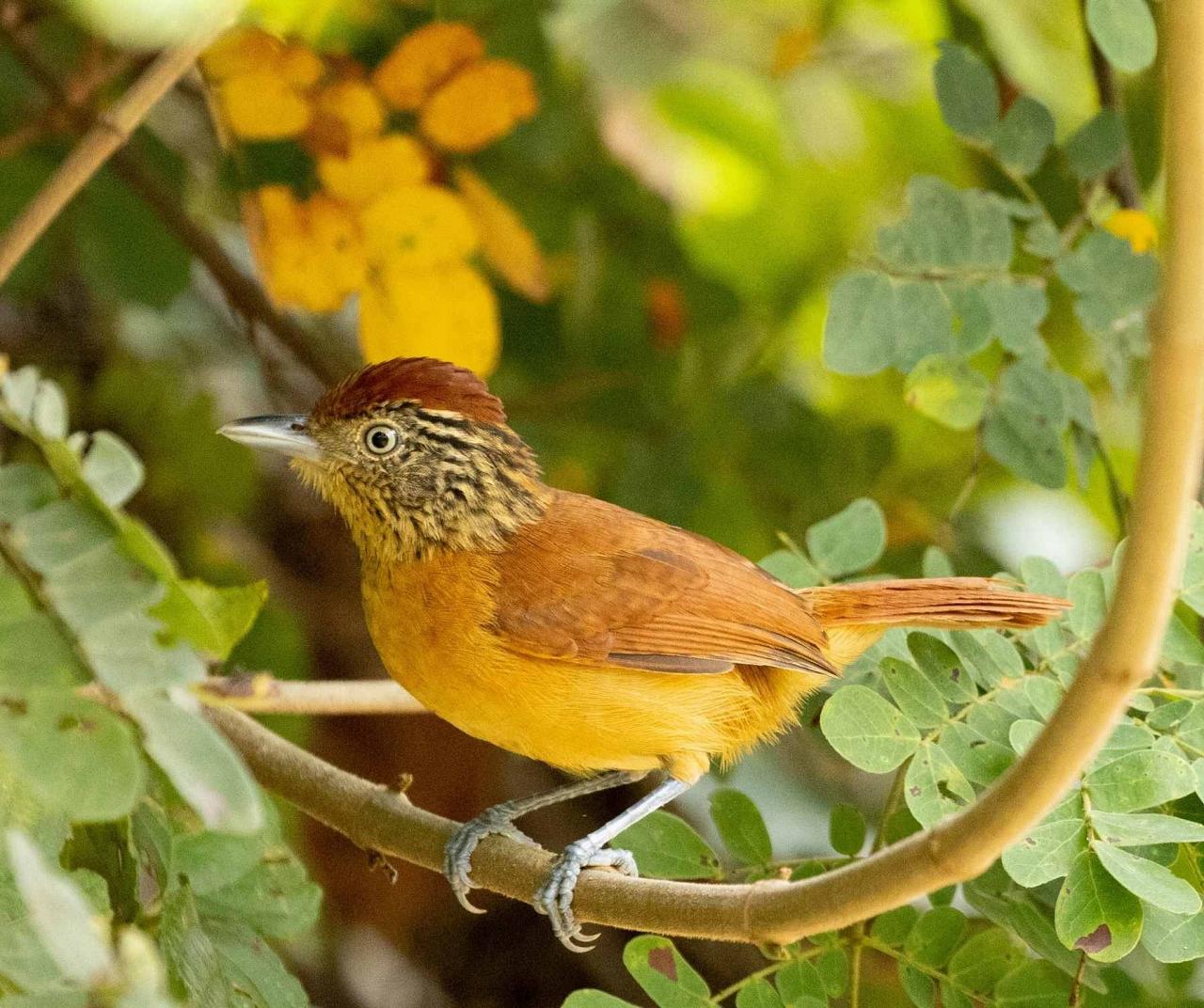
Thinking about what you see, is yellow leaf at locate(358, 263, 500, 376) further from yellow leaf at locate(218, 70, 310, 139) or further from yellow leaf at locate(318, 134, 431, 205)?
yellow leaf at locate(218, 70, 310, 139)

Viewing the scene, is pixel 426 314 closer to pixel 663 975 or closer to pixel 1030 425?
pixel 1030 425

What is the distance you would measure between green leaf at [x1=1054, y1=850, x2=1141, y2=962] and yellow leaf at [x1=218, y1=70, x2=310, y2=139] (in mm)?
2119

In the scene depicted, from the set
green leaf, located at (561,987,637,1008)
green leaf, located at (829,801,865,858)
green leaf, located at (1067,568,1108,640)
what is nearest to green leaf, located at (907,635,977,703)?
green leaf, located at (1067,568,1108,640)

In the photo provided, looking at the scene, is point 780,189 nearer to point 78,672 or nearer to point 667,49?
point 667,49

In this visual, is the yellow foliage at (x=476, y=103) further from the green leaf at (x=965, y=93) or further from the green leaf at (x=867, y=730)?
the green leaf at (x=867, y=730)

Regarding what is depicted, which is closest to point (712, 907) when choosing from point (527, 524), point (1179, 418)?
point (1179, 418)

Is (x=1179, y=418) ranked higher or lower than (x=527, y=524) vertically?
higher

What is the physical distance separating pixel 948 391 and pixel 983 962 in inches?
43.0

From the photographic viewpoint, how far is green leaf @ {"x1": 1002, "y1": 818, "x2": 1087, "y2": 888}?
2.10 metres

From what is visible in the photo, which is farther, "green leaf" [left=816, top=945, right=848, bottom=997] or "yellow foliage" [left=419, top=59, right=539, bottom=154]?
"yellow foliage" [left=419, top=59, right=539, bottom=154]

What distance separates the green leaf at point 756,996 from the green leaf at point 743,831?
337 mm

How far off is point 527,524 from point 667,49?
3393mm

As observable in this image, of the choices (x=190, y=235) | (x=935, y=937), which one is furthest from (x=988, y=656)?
(x=190, y=235)

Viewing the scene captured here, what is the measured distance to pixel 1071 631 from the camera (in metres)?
2.53
